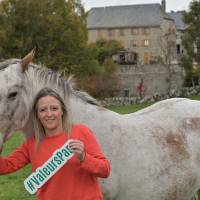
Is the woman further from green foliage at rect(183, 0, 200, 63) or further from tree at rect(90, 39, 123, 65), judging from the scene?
tree at rect(90, 39, 123, 65)

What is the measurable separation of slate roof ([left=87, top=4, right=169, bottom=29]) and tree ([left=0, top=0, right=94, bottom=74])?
36186mm

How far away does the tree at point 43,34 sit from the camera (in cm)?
3541

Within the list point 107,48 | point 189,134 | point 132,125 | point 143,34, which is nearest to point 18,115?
point 132,125

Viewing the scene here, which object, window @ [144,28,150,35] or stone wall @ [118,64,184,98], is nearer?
stone wall @ [118,64,184,98]

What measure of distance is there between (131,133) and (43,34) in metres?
32.9

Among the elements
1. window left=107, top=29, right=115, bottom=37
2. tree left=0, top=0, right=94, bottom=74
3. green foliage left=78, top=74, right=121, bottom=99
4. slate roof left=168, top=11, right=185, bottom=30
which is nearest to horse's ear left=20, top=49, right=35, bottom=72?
tree left=0, top=0, right=94, bottom=74

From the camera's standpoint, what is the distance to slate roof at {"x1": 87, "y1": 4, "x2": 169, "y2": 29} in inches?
2904

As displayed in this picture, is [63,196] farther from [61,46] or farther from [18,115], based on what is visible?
[61,46]

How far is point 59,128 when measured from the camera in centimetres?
344

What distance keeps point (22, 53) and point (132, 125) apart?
30680 mm

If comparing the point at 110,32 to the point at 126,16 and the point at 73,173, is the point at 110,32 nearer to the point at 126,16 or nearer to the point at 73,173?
the point at 126,16

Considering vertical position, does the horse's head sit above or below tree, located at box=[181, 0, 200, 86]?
below

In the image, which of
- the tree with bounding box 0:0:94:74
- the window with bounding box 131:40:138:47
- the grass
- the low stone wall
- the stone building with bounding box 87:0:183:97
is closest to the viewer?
the grass

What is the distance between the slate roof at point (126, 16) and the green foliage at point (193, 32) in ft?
86.9
